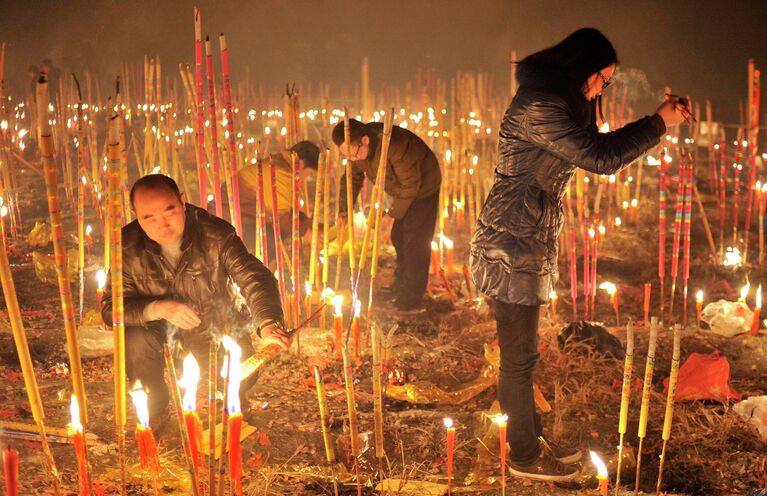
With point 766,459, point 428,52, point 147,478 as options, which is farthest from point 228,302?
point 428,52

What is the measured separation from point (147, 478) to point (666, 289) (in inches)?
126

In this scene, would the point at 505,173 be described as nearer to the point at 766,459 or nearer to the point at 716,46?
the point at 766,459

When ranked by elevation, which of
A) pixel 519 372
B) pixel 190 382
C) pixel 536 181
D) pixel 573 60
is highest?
pixel 573 60

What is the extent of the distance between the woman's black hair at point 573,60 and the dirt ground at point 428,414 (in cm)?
90

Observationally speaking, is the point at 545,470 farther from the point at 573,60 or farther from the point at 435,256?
the point at 435,256

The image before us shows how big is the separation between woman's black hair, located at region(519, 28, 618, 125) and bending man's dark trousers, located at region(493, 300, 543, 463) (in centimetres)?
63

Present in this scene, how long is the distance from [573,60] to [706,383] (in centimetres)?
142

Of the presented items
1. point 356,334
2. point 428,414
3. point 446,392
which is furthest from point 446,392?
point 356,334

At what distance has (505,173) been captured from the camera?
204cm

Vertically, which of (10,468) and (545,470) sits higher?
(10,468)

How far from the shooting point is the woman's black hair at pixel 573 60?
1918mm

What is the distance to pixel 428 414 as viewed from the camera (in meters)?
2.67

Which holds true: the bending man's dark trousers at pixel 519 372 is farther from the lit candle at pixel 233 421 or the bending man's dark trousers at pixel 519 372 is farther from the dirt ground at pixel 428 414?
the lit candle at pixel 233 421

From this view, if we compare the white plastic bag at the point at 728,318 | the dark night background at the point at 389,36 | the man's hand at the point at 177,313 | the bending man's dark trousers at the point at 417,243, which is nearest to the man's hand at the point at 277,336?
the man's hand at the point at 177,313
